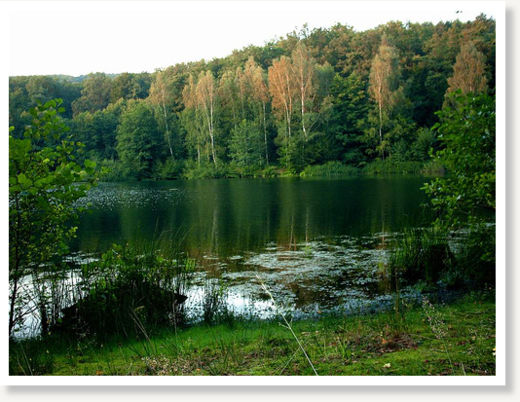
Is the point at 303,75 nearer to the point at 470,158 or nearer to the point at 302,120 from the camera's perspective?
the point at 302,120

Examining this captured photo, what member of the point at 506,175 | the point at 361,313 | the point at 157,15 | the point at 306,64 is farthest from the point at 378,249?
the point at 306,64

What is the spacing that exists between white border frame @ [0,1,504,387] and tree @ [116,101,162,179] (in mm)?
2816

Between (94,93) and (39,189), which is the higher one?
(94,93)

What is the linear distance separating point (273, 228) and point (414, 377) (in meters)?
6.09

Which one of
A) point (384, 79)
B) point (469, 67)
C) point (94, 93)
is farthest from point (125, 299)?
point (384, 79)

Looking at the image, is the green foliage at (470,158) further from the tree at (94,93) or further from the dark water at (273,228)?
the tree at (94,93)

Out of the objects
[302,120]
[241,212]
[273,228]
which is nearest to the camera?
[273,228]

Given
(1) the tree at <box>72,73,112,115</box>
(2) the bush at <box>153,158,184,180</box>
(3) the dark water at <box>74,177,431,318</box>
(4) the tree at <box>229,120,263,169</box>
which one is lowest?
(3) the dark water at <box>74,177,431,318</box>

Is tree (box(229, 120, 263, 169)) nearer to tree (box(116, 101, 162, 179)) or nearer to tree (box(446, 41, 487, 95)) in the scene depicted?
tree (box(116, 101, 162, 179))

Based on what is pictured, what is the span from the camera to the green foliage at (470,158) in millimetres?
3198

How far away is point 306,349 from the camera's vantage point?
279 centimetres

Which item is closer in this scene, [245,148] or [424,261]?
[424,261]

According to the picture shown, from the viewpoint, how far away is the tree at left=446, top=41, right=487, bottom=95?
4.14 meters

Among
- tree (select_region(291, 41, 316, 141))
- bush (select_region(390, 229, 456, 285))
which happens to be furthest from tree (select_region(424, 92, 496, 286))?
tree (select_region(291, 41, 316, 141))
